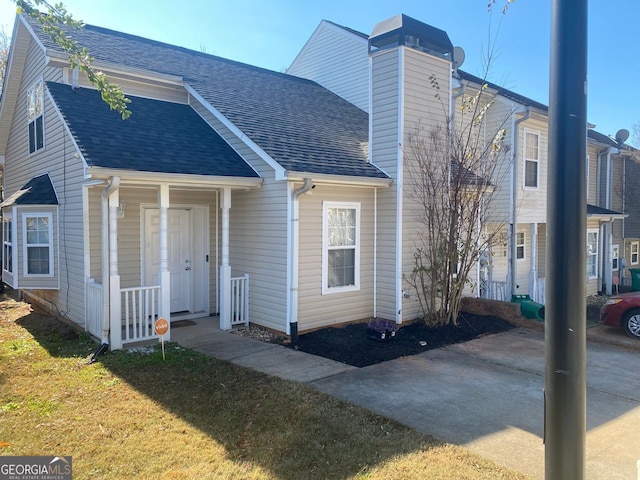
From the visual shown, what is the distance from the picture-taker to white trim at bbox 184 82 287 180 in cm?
795

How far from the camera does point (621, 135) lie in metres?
18.2

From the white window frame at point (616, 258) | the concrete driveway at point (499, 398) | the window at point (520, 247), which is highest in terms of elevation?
the window at point (520, 247)

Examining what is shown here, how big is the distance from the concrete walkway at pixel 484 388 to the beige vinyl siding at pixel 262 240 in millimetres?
849

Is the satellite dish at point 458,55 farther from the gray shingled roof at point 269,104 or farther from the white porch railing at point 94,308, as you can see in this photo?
the white porch railing at point 94,308

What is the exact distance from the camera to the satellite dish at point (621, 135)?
18.2m

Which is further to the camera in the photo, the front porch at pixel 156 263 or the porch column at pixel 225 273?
the porch column at pixel 225 273

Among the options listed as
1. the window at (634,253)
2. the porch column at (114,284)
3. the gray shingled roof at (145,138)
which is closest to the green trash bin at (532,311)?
the gray shingled roof at (145,138)

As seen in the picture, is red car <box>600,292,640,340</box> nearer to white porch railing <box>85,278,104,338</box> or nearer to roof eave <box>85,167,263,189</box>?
roof eave <box>85,167,263,189</box>

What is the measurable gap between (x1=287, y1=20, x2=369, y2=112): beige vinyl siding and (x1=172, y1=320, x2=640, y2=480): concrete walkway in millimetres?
8420

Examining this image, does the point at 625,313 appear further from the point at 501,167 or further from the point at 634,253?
the point at 634,253

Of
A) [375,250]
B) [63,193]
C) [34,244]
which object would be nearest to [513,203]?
[375,250]

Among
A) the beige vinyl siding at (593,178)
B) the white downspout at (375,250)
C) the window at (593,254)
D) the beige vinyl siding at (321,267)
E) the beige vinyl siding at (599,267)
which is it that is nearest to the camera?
the beige vinyl siding at (321,267)

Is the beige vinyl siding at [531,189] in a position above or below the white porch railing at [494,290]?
above

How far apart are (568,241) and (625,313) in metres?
8.61
